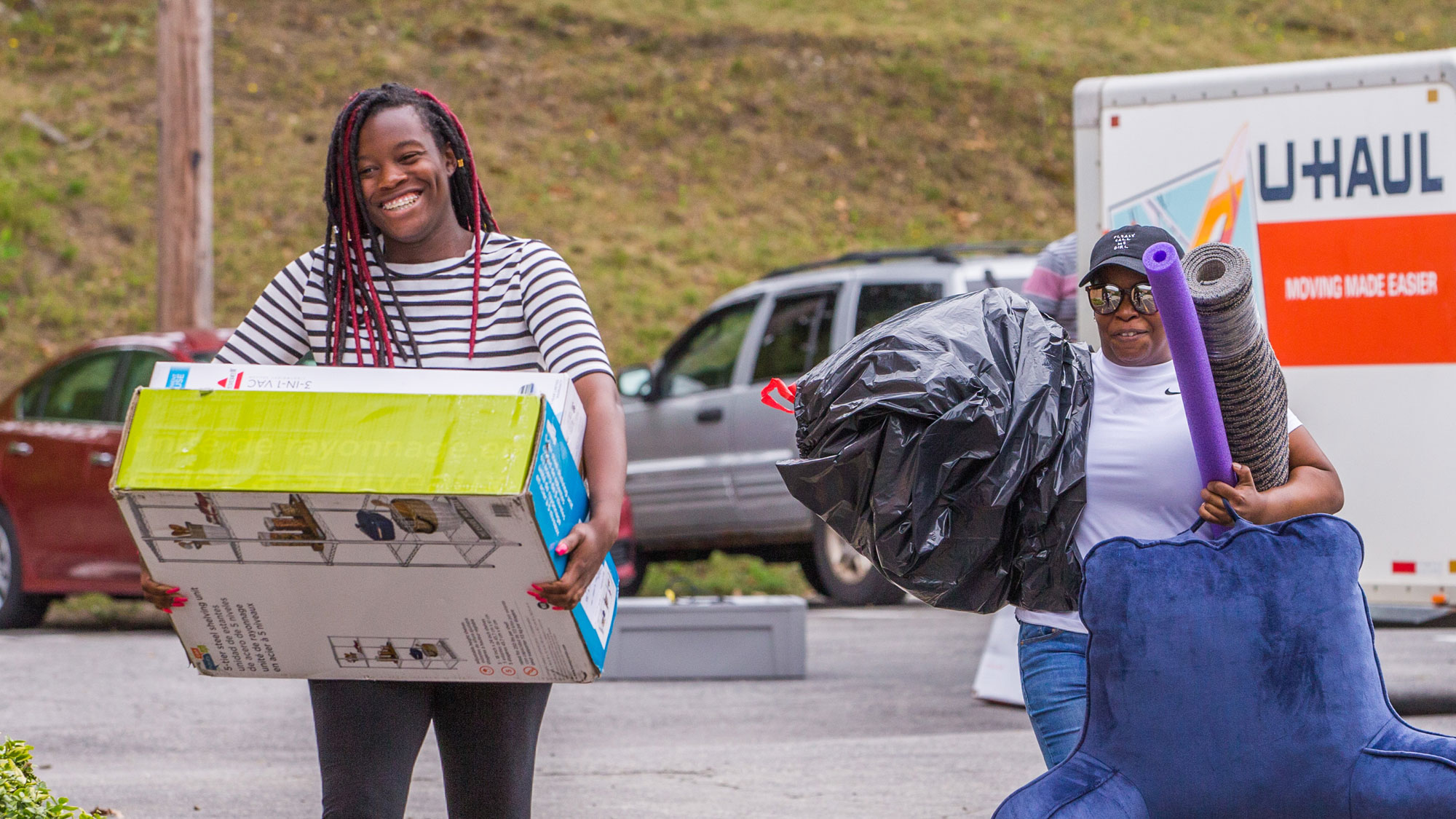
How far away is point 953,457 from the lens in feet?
9.66

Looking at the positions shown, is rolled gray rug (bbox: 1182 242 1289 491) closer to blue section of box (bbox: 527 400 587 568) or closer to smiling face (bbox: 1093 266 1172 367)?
smiling face (bbox: 1093 266 1172 367)

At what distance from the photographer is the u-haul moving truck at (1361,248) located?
6.09 m

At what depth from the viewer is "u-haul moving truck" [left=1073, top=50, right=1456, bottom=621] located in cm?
609

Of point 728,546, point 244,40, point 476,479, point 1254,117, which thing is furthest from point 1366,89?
point 244,40

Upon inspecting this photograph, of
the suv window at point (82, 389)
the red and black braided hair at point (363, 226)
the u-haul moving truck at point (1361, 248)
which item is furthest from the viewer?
the suv window at point (82, 389)

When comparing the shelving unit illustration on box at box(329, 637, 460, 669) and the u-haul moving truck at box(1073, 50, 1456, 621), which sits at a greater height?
the shelving unit illustration on box at box(329, 637, 460, 669)

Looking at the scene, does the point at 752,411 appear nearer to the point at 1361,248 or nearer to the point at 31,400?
the point at 31,400

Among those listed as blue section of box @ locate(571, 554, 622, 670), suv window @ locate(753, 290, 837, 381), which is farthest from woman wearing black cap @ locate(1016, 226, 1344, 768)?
suv window @ locate(753, 290, 837, 381)

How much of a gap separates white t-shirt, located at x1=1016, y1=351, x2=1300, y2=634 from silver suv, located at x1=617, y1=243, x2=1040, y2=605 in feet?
22.4

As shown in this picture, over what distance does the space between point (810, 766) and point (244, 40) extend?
62.1 feet

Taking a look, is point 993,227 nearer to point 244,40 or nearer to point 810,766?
point 244,40

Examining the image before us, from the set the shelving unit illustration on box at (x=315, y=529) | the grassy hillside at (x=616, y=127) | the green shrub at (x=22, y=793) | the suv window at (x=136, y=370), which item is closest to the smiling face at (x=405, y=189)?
the shelving unit illustration on box at (x=315, y=529)

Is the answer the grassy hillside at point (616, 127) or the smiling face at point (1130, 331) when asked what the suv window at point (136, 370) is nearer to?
the grassy hillside at point (616, 127)

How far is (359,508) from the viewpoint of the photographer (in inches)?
93.2
